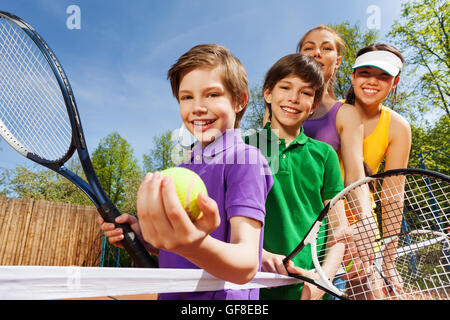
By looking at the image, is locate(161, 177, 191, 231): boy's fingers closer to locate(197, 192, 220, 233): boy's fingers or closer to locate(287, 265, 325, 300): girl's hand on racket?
locate(197, 192, 220, 233): boy's fingers

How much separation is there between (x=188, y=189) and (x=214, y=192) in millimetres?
271

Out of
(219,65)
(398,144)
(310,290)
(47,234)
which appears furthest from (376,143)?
(47,234)

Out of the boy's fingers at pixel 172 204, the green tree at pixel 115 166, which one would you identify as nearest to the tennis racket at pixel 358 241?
the boy's fingers at pixel 172 204

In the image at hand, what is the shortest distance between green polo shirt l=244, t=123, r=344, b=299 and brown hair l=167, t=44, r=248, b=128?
41 centimetres

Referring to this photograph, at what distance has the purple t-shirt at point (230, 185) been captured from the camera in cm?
78

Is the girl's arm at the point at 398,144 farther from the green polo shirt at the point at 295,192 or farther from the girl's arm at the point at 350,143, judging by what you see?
the green polo shirt at the point at 295,192

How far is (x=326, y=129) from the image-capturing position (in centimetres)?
178

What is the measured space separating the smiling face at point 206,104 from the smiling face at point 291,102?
50 centimetres

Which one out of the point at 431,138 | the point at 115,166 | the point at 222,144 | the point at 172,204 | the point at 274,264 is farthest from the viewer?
the point at 115,166

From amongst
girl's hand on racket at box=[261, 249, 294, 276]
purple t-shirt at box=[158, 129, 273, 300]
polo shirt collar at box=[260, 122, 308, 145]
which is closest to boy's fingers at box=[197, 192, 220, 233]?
purple t-shirt at box=[158, 129, 273, 300]

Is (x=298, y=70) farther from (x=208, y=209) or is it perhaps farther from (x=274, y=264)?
(x=208, y=209)

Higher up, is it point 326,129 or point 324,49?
point 324,49
